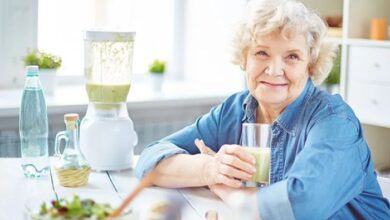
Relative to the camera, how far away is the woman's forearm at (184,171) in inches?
69.1

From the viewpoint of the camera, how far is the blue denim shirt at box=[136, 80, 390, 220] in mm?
1481

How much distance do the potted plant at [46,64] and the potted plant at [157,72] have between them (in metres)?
0.44

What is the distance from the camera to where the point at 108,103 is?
2.00 meters

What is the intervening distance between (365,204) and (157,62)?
1.76 metres

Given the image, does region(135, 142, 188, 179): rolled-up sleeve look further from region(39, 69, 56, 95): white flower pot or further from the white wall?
the white wall

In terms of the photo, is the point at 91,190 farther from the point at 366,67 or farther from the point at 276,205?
the point at 366,67

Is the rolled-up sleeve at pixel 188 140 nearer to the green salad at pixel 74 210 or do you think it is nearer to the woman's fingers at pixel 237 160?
the woman's fingers at pixel 237 160

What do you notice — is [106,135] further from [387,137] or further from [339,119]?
[387,137]

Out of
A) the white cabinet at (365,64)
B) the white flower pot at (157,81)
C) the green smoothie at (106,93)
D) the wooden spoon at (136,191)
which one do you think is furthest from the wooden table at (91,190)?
the white cabinet at (365,64)

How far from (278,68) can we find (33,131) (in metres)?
0.69

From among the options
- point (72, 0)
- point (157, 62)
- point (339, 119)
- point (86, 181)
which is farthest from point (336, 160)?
point (72, 0)

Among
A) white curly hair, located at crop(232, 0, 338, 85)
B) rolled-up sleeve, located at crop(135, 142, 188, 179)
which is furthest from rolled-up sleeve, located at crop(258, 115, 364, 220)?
rolled-up sleeve, located at crop(135, 142, 188, 179)

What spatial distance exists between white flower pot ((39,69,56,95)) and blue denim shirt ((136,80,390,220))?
4.15 feet

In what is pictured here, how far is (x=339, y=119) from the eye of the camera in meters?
1.65
